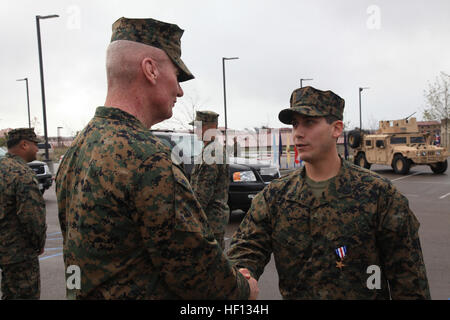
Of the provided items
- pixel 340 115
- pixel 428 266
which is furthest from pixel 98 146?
pixel 428 266

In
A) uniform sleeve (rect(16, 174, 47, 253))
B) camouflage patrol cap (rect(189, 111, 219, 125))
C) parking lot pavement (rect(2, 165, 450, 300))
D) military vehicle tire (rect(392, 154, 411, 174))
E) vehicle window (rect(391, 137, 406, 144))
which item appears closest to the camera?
uniform sleeve (rect(16, 174, 47, 253))

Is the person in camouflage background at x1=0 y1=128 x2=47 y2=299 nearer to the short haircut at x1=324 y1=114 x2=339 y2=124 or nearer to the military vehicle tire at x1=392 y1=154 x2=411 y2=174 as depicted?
the short haircut at x1=324 y1=114 x2=339 y2=124

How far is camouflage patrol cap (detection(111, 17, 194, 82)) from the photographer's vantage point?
5.38 feet

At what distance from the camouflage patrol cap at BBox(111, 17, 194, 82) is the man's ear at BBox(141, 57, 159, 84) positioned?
0.08m

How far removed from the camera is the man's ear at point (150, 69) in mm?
1603

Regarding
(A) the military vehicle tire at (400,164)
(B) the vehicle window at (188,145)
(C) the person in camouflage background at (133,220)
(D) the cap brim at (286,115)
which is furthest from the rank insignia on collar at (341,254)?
(A) the military vehicle tire at (400,164)

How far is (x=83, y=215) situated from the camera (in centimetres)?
144

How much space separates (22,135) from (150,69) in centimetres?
363

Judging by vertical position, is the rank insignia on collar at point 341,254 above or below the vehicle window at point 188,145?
below

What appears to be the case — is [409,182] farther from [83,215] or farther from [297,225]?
[83,215]

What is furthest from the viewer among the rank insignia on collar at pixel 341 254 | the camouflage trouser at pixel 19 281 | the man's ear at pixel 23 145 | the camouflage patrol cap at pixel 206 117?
the camouflage patrol cap at pixel 206 117

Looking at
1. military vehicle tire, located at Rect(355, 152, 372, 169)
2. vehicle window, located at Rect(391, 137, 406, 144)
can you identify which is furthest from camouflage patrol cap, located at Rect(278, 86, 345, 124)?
military vehicle tire, located at Rect(355, 152, 372, 169)

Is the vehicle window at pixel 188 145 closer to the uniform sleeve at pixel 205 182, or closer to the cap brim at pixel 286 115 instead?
the uniform sleeve at pixel 205 182

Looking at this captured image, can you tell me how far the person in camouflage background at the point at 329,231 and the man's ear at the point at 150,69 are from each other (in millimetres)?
975
